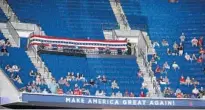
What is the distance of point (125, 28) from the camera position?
2655cm

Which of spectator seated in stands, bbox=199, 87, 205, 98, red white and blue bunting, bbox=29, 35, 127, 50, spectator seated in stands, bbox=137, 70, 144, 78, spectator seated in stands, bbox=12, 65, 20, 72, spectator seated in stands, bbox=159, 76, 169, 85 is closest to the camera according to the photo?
spectator seated in stands, bbox=12, 65, 20, 72

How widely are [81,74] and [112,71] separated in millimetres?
1592

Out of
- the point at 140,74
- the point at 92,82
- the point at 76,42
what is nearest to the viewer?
the point at 92,82

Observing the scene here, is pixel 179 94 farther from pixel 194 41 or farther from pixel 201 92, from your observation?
pixel 194 41

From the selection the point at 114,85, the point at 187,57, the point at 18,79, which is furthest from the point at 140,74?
the point at 18,79

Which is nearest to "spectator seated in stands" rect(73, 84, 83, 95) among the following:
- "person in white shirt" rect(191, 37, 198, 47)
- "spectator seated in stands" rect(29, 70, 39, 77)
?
"spectator seated in stands" rect(29, 70, 39, 77)

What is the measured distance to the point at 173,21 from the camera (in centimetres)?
2712

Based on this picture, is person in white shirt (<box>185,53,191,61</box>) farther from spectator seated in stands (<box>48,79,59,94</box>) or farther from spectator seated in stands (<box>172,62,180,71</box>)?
spectator seated in stands (<box>48,79,59,94</box>)

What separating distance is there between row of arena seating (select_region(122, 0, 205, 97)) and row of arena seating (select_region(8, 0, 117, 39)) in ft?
5.23

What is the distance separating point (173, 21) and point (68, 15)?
575 cm

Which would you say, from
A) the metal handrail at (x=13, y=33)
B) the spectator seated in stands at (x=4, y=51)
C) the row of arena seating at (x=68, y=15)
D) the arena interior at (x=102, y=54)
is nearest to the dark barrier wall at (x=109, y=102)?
the arena interior at (x=102, y=54)

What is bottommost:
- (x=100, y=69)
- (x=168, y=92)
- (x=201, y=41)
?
(x=168, y=92)

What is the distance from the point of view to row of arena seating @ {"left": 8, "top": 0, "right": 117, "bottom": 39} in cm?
2566

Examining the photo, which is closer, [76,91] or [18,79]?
[18,79]
